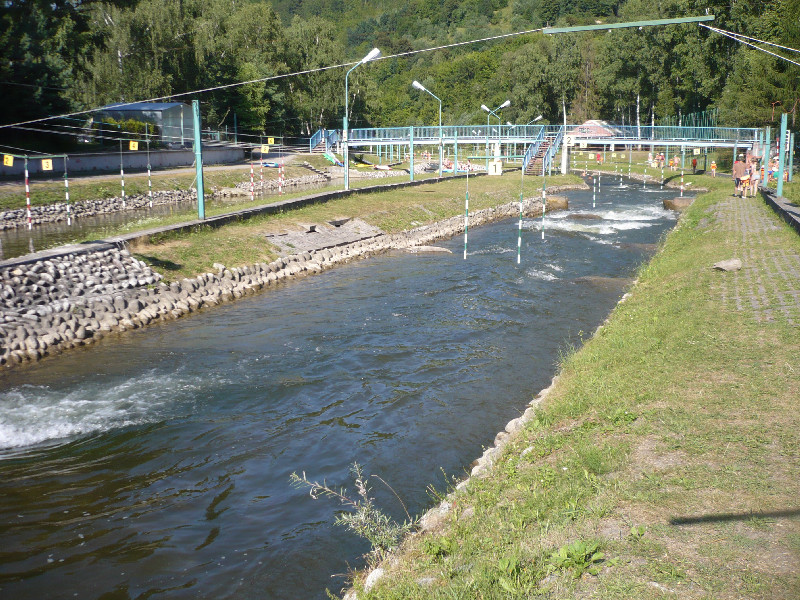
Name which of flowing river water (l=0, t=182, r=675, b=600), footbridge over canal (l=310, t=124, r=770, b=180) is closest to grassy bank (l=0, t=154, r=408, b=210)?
footbridge over canal (l=310, t=124, r=770, b=180)

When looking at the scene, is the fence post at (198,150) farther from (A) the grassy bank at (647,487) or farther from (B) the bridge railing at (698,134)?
(B) the bridge railing at (698,134)

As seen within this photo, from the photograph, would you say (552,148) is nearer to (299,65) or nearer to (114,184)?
(299,65)

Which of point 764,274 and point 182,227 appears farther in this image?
point 182,227

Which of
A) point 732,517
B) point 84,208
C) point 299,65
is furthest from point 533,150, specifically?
point 732,517

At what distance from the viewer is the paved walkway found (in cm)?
1300

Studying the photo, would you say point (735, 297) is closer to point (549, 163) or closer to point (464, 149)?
point (549, 163)

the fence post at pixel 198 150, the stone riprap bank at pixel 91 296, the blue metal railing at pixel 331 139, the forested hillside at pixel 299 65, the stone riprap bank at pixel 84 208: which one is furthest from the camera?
the blue metal railing at pixel 331 139

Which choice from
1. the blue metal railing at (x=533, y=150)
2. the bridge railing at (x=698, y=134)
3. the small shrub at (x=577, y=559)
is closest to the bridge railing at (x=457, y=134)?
the blue metal railing at (x=533, y=150)

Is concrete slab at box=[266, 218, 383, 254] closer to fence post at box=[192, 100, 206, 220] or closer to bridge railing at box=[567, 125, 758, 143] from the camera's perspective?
fence post at box=[192, 100, 206, 220]

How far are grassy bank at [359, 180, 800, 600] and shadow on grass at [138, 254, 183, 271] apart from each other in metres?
12.7

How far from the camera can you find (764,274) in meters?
16.0

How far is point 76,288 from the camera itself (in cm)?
1786

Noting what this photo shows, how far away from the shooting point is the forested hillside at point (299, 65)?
1800 inches

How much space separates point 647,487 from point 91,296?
1475 cm
